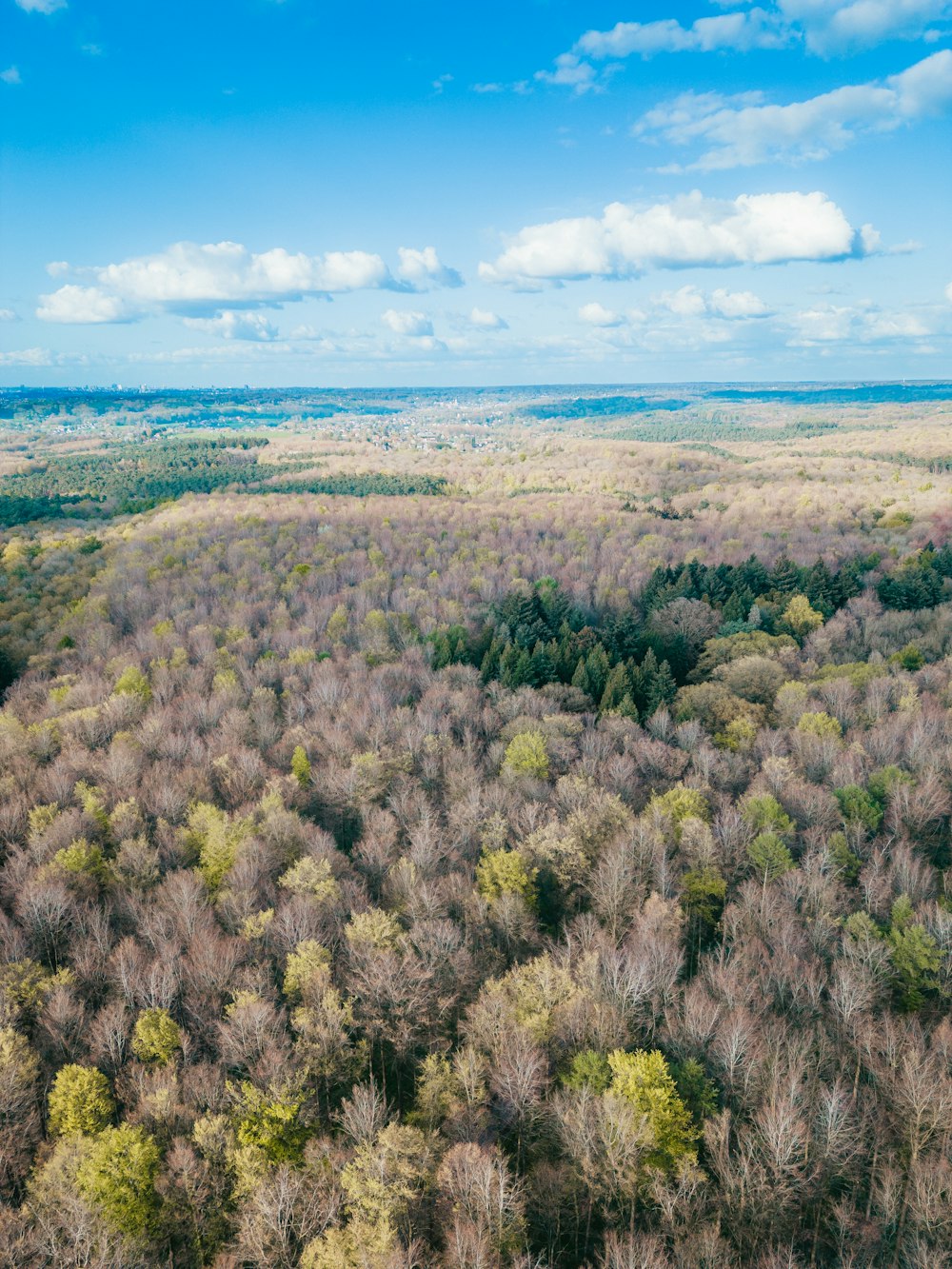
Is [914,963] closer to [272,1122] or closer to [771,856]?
[771,856]

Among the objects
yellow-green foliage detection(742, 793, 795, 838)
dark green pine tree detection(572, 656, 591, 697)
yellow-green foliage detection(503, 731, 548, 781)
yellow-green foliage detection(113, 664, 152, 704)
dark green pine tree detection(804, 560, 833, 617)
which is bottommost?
yellow-green foliage detection(742, 793, 795, 838)

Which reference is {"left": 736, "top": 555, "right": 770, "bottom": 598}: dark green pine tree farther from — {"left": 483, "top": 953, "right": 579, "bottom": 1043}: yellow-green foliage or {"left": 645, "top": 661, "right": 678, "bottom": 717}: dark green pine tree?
{"left": 483, "top": 953, "right": 579, "bottom": 1043}: yellow-green foliage

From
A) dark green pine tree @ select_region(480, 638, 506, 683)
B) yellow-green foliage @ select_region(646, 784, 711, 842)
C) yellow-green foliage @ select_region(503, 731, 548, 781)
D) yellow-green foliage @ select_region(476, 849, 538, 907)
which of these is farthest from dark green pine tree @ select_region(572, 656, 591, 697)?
yellow-green foliage @ select_region(476, 849, 538, 907)

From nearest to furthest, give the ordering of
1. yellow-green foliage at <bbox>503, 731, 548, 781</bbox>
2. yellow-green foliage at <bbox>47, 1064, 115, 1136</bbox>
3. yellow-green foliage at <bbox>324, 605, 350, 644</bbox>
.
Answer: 1. yellow-green foliage at <bbox>47, 1064, 115, 1136</bbox>
2. yellow-green foliage at <bbox>503, 731, 548, 781</bbox>
3. yellow-green foliage at <bbox>324, 605, 350, 644</bbox>

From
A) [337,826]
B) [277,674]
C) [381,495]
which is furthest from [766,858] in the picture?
[381,495]

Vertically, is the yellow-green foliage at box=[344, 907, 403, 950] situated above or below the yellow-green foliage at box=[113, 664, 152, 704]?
below

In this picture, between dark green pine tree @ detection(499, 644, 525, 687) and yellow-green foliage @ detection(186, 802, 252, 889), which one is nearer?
yellow-green foliage @ detection(186, 802, 252, 889)

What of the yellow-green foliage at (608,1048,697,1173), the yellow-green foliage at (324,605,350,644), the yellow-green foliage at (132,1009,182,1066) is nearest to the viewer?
the yellow-green foliage at (608,1048,697,1173)
